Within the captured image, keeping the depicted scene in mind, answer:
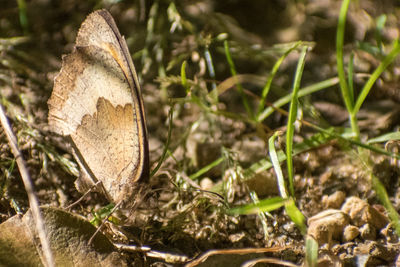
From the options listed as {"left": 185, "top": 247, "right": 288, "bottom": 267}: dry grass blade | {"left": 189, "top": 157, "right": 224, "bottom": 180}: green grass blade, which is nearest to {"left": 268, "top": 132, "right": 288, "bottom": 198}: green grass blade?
{"left": 185, "top": 247, "right": 288, "bottom": 267}: dry grass blade

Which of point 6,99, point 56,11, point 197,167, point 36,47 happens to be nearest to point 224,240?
point 197,167

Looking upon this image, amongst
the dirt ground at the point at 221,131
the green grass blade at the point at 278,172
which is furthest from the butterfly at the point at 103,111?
the green grass blade at the point at 278,172

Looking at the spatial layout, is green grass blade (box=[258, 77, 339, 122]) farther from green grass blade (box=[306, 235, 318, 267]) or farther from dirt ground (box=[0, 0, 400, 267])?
green grass blade (box=[306, 235, 318, 267])

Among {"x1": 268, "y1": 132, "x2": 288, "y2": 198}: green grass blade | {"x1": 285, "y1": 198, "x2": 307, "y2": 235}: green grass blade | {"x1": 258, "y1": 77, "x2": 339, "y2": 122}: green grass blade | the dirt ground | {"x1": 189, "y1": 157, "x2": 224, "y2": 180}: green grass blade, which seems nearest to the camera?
{"x1": 285, "y1": 198, "x2": 307, "y2": 235}: green grass blade

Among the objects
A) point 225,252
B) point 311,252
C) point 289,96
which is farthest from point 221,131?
point 311,252

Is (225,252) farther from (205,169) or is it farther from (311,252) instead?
(205,169)

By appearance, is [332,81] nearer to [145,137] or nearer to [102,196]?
[145,137]

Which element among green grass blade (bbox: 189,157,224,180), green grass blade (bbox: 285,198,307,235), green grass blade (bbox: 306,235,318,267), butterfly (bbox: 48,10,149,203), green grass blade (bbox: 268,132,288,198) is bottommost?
green grass blade (bbox: 189,157,224,180)
